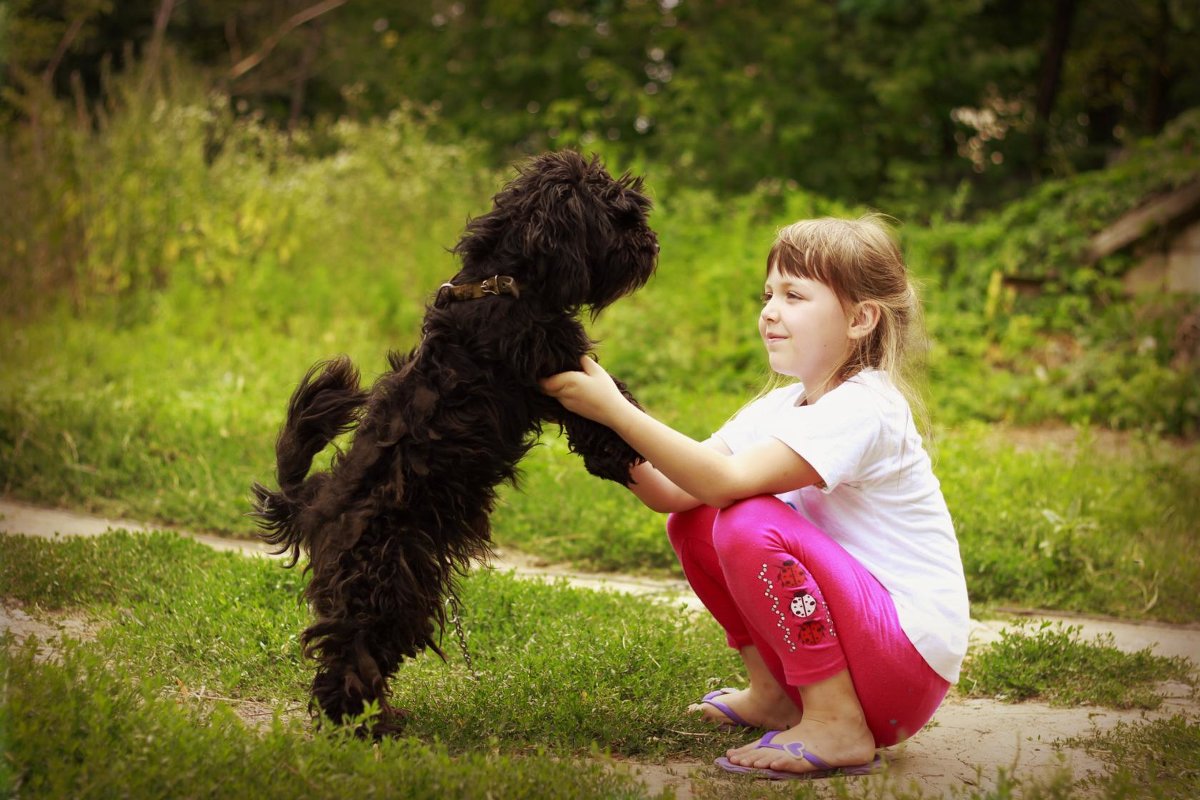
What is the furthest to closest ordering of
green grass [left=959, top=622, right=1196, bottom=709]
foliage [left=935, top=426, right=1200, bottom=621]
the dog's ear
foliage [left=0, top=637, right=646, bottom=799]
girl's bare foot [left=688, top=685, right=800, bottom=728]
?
1. foliage [left=935, top=426, right=1200, bottom=621]
2. green grass [left=959, top=622, right=1196, bottom=709]
3. girl's bare foot [left=688, top=685, right=800, bottom=728]
4. the dog's ear
5. foliage [left=0, top=637, right=646, bottom=799]

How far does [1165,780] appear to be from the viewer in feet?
9.19

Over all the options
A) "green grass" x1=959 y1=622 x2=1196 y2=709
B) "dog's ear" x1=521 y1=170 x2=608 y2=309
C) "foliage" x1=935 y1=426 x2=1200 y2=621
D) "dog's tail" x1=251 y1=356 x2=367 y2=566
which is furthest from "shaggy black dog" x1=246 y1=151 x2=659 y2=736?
"foliage" x1=935 y1=426 x2=1200 y2=621

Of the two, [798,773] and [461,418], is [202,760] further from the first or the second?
[798,773]

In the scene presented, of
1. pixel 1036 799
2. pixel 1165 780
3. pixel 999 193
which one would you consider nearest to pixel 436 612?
pixel 1036 799

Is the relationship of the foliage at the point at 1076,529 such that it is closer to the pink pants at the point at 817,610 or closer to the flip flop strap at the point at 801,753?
the pink pants at the point at 817,610

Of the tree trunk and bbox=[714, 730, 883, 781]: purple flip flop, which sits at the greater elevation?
the tree trunk

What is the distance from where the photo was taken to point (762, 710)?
3188 millimetres

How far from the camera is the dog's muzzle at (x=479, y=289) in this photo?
2611mm

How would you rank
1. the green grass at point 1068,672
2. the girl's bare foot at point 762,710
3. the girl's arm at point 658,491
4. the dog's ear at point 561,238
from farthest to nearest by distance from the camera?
the green grass at point 1068,672 → the girl's bare foot at point 762,710 → the girl's arm at point 658,491 → the dog's ear at point 561,238

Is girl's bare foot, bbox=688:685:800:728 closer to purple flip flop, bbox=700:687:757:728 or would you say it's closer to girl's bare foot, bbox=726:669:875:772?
purple flip flop, bbox=700:687:757:728

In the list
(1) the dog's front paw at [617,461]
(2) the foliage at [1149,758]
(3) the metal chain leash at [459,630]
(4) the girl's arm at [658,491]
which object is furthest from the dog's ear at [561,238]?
(2) the foliage at [1149,758]

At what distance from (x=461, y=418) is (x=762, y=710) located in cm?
124

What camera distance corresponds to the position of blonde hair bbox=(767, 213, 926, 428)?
3051 millimetres

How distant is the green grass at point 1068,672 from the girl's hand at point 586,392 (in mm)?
1760
